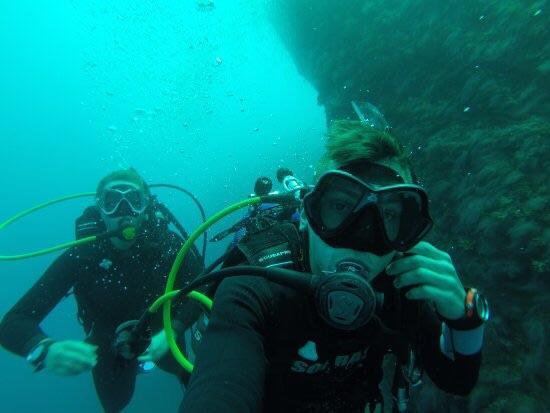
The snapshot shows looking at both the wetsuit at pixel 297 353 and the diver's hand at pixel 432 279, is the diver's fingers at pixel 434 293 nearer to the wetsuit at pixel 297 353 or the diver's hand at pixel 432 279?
the diver's hand at pixel 432 279

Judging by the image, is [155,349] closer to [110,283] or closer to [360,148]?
[110,283]

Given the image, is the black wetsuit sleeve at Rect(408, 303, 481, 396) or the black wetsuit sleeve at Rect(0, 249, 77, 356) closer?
the black wetsuit sleeve at Rect(408, 303, 481, 396)

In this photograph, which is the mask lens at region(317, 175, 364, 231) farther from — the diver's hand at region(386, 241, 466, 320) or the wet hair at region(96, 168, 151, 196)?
the wet hair at region(96, 168, 151, 196)

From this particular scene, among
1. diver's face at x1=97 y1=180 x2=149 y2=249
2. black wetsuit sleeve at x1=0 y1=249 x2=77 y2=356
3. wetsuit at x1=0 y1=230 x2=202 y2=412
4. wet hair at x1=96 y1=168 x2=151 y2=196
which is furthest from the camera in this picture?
wet hair at x1=96 y1=168 x2=151 y2=196

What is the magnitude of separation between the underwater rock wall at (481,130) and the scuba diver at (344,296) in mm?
3077

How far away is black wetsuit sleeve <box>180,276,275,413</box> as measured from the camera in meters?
1.43

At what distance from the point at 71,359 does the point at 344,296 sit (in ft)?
11.2

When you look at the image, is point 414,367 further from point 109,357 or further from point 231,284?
point 109,357

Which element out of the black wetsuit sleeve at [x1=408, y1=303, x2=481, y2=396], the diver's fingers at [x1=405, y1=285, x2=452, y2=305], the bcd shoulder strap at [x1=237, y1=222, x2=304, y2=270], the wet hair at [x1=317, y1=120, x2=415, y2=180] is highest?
the wet hair at [x1=317, y1=120, x2=415, y2=180]

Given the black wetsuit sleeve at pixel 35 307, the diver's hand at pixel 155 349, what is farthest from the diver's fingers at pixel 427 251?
the black wetsuit sleeve at pixel 35 307

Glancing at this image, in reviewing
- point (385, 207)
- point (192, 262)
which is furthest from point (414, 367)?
point (192, 262)

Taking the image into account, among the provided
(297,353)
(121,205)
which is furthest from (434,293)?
(121,205)

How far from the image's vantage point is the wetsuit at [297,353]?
1.52 metres

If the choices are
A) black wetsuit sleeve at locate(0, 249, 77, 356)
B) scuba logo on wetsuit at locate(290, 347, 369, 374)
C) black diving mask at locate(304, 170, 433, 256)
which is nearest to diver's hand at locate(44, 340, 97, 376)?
black wetsuit sleeve at locate(0, 249, 77, 356)
